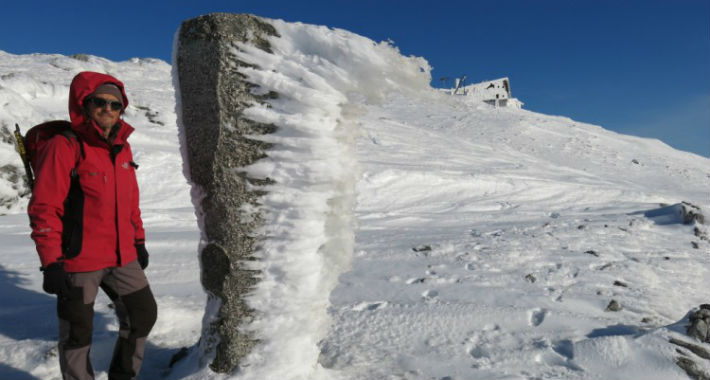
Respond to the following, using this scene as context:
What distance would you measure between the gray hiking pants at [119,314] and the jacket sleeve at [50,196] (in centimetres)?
23

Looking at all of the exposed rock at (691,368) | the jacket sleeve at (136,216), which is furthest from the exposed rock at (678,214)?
the jacket sleeve at (136,216)

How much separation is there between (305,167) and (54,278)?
42.8 inches

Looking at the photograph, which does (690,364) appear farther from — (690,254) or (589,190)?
(589,190)

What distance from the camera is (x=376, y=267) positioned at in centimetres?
432

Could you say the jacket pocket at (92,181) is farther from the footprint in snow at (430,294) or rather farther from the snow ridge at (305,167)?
the footprint in snow at (430,294)

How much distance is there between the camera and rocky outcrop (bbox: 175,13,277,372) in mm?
1786

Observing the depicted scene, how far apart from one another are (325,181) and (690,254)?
538cm

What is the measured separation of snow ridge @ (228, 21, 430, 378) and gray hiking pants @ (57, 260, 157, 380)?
2.03ft

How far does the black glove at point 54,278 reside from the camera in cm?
173

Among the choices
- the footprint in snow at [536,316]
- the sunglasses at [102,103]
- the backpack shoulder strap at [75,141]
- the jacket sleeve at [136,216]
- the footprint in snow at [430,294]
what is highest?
the sunglasses at [102,103]

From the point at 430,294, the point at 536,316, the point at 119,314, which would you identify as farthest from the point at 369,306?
the point at 119,314

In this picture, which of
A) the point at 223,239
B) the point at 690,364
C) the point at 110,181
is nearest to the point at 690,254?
the point at 690,364

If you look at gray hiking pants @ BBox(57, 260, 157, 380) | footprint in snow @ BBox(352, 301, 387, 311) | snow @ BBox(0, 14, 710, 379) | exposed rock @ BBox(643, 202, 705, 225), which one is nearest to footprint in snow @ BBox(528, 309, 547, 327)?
snow @ BBox(0, 14, 710, 379)

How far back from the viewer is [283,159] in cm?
189
